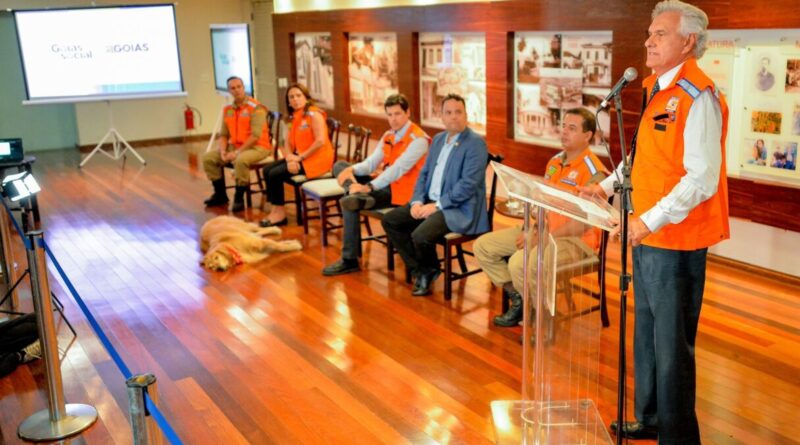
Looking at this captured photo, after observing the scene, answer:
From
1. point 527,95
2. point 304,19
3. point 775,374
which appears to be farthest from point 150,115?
point 775,374

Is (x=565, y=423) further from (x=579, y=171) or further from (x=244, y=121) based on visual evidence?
(x=244, y=121)

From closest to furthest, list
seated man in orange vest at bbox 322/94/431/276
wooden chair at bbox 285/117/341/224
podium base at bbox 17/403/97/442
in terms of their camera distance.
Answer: podium base at bbox 17/403/97/442, seated man in orange vest at bbox 322/94/431/276, wooden chair at bbox 285/117/341/224

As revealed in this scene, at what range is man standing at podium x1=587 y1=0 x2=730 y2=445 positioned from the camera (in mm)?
2723

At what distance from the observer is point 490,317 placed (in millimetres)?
4734

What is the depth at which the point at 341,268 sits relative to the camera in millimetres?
5672

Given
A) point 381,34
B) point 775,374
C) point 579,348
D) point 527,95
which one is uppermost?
point 381,34

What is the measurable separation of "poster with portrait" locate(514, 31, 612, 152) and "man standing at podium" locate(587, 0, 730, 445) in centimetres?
305

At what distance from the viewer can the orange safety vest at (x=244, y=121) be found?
7613 mm

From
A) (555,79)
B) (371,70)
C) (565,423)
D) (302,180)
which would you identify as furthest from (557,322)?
(371,70)

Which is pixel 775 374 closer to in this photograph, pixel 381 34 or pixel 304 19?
pixel 381 34

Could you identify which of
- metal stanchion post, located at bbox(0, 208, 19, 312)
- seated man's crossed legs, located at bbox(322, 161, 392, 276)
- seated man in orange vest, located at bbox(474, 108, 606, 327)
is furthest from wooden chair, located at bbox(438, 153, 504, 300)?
metal stanchion post, located at bbox(0, 208, 19, 312)

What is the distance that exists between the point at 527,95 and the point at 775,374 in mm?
3550

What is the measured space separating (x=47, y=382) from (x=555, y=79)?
4505mm

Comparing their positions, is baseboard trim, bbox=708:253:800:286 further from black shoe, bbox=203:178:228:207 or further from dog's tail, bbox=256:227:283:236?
black shoe, bbox=203:178:228:207
